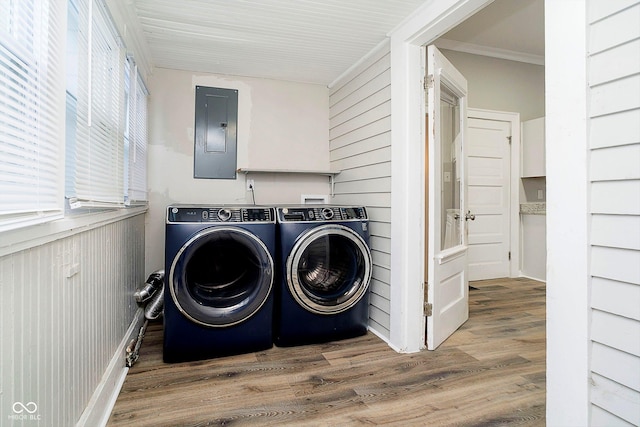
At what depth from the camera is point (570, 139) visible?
1172 mm

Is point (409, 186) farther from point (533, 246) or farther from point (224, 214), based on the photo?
point (533, 246)

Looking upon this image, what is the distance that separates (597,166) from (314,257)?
1.65 m

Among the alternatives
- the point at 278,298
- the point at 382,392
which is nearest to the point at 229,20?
the point at 278,298

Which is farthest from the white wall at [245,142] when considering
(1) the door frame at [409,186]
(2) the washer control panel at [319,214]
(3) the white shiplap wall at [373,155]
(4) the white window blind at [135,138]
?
(1) the door frame at [409,186]

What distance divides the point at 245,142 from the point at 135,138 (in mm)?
1017

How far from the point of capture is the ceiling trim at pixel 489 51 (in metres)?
3.62

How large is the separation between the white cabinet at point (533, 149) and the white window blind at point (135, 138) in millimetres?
4392

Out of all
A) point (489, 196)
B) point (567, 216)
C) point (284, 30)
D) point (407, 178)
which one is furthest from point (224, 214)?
Result: point (489, 196)

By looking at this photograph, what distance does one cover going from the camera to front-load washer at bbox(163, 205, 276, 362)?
1.97 m

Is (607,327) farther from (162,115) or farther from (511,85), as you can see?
(511,85)

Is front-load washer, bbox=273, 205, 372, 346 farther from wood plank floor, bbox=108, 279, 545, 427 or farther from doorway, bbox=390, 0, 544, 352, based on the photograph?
doorway, bbox=390, 0, 544, 352

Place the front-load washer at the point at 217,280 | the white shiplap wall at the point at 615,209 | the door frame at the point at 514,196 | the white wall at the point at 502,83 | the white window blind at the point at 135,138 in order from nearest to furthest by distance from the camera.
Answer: the white shiplap wall at the point at 615,209 → the front-load washer at the point at 217,280 → the white window blind at the point at 135,138 → the white wall at the point at 502,83 → the door frame at the point at 514,196

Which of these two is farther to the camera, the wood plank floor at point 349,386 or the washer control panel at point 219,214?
the washer control panel at point 219,214

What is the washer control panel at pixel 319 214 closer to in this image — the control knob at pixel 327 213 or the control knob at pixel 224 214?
the control knob at pixel 327 213
